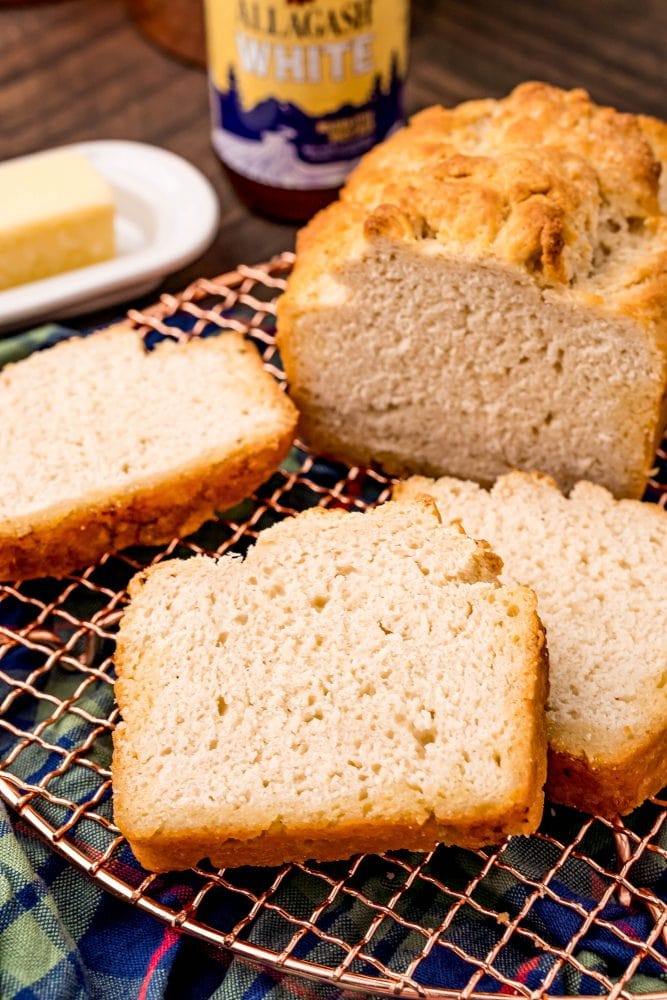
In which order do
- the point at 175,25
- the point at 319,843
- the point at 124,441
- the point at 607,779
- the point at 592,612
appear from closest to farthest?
the point at 319,843, the point at 607,779, the point at 592,612, the point at 124,441, the point at 175,25

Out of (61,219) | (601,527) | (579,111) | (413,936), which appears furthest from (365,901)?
(61,219)

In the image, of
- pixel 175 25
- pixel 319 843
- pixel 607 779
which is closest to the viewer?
pixel 319 843

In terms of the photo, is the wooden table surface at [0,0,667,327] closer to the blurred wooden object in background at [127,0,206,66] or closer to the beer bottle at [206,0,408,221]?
the blurred wooden object in background at [127,0,206,66]

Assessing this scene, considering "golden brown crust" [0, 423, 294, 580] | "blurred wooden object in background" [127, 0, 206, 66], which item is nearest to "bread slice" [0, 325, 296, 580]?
"golden brown crust" [0, 423, 294, 580]

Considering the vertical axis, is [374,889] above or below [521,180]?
below

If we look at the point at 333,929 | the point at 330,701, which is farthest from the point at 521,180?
the point at 333,929

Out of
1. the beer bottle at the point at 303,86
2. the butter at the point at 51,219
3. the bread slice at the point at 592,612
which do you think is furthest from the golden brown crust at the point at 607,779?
the beer bottle at the point at 303,86

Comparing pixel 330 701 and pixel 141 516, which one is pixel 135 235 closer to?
pixel 141 516
